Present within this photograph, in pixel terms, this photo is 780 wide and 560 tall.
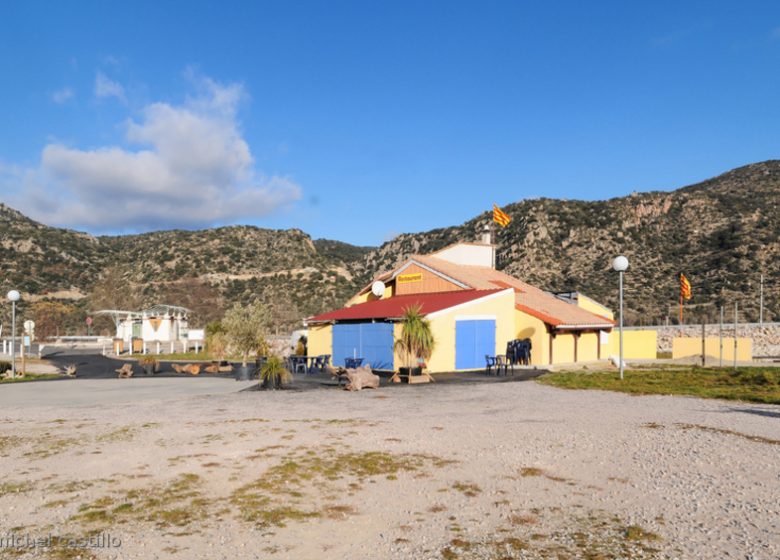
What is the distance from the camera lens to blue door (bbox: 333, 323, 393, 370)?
25672 mm

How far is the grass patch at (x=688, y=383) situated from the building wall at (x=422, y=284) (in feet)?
28.1

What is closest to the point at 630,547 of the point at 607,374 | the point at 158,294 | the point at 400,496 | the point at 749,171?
the point at 400,496

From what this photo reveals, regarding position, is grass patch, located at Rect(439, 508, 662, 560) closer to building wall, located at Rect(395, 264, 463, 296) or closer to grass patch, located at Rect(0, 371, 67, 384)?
grass patch, located at Rect(0, 371, 67, 384)

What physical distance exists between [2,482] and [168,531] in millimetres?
3496

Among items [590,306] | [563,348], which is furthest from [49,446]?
[590,306]

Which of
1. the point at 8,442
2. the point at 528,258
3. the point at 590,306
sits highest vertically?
the point at 528,258

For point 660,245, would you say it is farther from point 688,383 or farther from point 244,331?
point 244,331

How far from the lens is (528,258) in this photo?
68438 millimetres

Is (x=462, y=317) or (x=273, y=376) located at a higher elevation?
(x=462, y=317)

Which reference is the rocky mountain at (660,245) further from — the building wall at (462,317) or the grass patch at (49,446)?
the grass patch at (49,446)

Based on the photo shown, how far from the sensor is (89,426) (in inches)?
492

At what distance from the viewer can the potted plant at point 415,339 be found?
23547 millimetres

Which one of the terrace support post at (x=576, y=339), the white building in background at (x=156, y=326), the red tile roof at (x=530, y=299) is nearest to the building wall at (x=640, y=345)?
the red tile roof at (x=530, y=299)

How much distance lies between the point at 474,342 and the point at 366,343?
4885 mm
